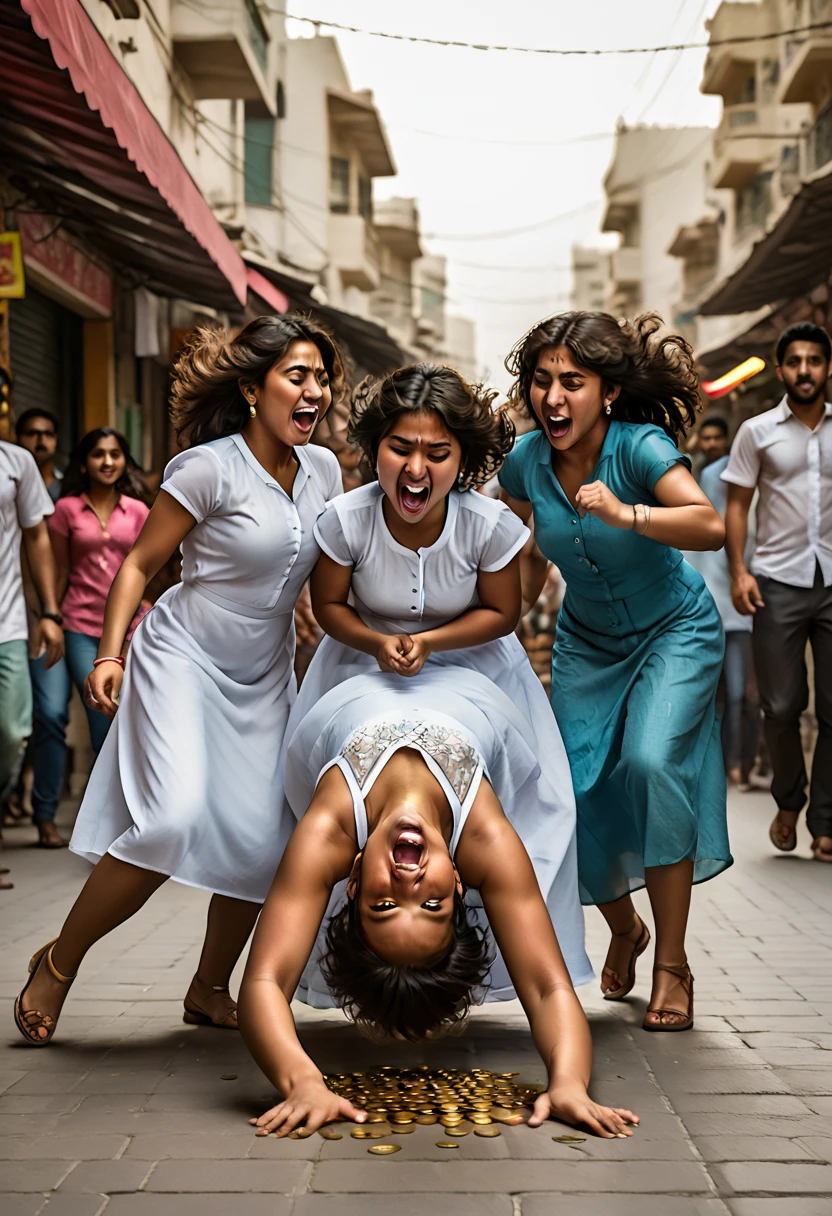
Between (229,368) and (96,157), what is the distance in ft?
16.9

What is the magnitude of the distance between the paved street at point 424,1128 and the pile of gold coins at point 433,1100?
0.05 metres

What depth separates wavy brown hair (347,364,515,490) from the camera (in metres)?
4.13

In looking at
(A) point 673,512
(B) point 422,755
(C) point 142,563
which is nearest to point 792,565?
(A) point 673,512

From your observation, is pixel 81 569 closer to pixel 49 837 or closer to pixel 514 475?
pixel 49 837

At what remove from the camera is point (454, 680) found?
4.19m

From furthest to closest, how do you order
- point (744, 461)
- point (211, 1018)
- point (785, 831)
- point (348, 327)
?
point (348, 327) < point (744, 461) < point (785, 831) < point (211, 1018)

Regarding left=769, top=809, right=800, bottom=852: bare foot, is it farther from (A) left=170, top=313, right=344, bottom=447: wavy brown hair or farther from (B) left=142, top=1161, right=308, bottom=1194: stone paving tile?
(B) left=142, top=1161, right=308, bottom=1194: stone paving tile

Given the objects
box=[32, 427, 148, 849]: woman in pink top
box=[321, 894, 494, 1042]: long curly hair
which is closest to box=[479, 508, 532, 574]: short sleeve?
box=[321, 894, 494, 1042]: long curly hair

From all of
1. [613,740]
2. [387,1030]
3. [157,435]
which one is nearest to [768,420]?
[613,740]

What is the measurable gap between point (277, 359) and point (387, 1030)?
189 centimetres

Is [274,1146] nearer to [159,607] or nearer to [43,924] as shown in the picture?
[159,607]

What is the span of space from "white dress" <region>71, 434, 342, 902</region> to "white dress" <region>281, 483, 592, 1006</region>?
0.41ft

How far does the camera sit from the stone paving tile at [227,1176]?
2992 mm

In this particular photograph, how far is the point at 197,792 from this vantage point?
13.4 ft
